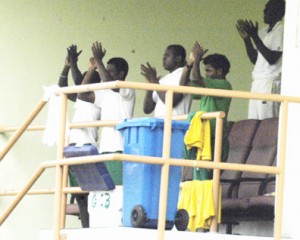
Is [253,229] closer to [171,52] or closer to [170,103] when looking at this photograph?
[171,52]

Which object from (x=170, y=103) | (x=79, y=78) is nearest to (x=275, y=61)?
(x=79, y=78)

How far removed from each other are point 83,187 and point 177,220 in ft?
2.45

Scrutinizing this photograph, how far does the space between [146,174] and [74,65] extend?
440cm

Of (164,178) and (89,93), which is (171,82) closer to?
(89,93)

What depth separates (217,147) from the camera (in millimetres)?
10492

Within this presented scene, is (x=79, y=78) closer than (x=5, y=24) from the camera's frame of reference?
Yes

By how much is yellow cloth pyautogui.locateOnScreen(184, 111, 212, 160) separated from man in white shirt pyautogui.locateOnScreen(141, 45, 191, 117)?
1731mm

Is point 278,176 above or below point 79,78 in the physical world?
below

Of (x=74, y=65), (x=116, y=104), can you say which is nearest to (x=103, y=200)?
(x=116, y=104)

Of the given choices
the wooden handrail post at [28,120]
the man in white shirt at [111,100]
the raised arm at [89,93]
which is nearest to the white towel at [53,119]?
the wooden handrail post at [28,120]

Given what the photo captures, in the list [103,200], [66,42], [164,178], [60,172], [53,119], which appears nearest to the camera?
[164,178]

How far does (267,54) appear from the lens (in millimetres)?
13141

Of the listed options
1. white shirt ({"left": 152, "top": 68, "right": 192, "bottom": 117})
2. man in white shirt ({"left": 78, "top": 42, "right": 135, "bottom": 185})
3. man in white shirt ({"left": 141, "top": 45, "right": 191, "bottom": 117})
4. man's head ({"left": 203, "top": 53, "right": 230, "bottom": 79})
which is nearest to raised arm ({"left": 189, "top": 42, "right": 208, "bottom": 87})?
man in white shirt ({"left": 141, "top": 45, "right": 191, "bottom": 117})

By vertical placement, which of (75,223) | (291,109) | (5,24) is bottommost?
(75,223)
